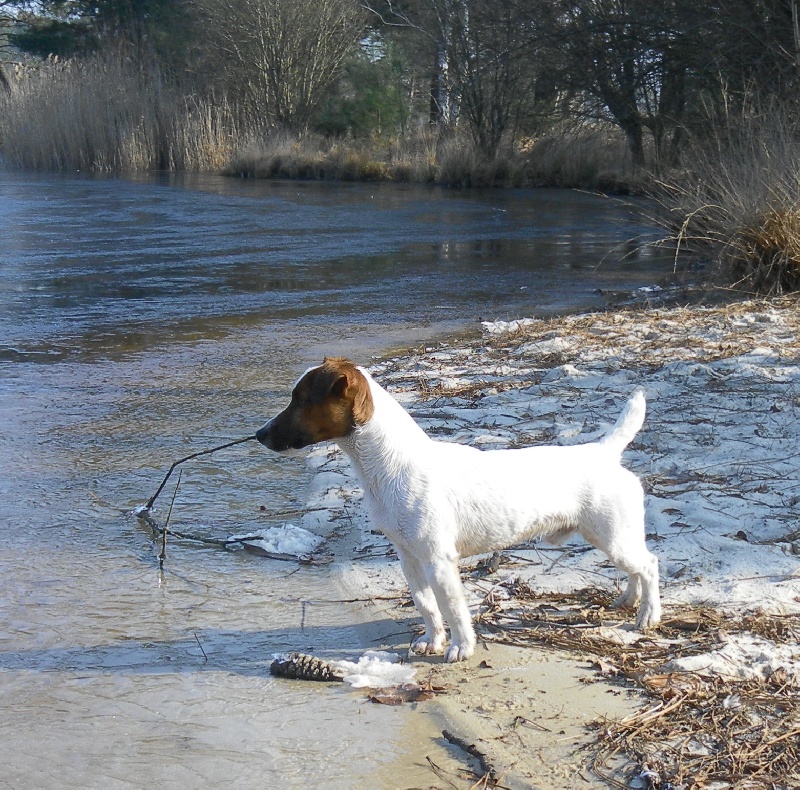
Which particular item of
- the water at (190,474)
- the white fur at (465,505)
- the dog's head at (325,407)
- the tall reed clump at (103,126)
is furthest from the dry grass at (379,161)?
the dog's head at (325,407)

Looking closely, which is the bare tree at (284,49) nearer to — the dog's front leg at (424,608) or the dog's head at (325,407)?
the dog's head at (325,407)

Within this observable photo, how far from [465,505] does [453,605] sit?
357mm

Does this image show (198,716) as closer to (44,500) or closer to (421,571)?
(421,571)

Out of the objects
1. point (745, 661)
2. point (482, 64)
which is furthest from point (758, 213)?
point (482, 64)

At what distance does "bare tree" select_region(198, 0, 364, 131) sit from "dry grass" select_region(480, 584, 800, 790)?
3368 cm

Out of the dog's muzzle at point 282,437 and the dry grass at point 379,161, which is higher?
the dry grass at point 379,161

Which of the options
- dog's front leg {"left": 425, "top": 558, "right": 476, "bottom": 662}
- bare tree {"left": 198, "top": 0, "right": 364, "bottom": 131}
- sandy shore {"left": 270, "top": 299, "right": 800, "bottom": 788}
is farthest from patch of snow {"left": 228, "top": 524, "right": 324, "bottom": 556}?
bare tree {"left": 198, "top": 0, "right": 364, "bottom": 131}

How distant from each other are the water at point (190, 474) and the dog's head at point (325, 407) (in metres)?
0.82

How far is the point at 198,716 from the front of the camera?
3.29m

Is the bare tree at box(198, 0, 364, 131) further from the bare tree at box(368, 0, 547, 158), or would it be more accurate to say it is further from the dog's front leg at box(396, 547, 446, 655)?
the dog's front leg at box(396, 547, 446, 655)

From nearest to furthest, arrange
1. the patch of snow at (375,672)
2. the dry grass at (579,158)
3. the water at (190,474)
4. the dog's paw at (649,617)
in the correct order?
the water at (190,474) < the patch of snow at (375,672) < the dog's paw at (649,617) < the dry grass at (579,158)

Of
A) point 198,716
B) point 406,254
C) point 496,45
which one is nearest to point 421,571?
point 198,716

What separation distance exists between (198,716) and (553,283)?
10362mm

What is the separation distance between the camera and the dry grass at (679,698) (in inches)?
111
